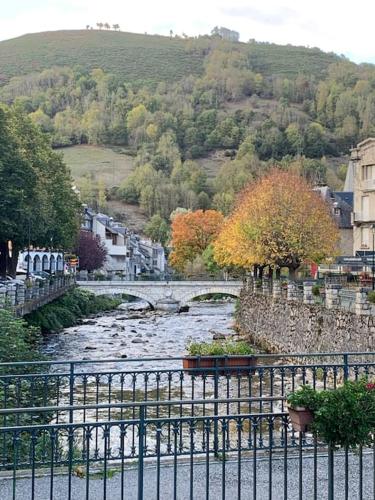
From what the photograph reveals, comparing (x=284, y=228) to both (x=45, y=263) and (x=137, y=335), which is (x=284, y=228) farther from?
(x=45, y=263)

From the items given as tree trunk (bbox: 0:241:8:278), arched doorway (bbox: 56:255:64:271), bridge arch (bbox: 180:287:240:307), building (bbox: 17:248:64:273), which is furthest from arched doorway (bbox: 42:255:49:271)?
tree trunk (bbox: 0:241:8:278)

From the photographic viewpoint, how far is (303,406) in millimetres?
7246

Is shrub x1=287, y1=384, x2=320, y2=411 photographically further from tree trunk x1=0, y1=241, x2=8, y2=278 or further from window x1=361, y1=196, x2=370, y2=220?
tree trunk x1=0, y1=241, x2=8, y2=278

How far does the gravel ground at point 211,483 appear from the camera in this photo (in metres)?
9.34

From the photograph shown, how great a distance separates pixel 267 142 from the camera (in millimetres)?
198250

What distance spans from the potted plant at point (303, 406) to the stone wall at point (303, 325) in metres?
18.8

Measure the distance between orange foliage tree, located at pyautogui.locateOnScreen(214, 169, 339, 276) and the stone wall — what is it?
2674 millimetres

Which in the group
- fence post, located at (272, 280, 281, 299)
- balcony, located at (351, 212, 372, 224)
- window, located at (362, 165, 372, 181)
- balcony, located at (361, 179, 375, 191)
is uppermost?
window, located at (362, 165, 372, 181)

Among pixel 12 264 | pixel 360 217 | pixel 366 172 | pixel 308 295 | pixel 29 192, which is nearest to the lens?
pixel 308 295

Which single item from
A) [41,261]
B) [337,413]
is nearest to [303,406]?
[337,413]

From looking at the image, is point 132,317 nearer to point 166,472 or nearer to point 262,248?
point 262,248

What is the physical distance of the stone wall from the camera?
88.9 ft

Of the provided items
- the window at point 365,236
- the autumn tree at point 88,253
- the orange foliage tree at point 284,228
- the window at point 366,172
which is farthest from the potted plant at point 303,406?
the autumn tree at point 88,253

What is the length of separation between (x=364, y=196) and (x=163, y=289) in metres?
30.8
